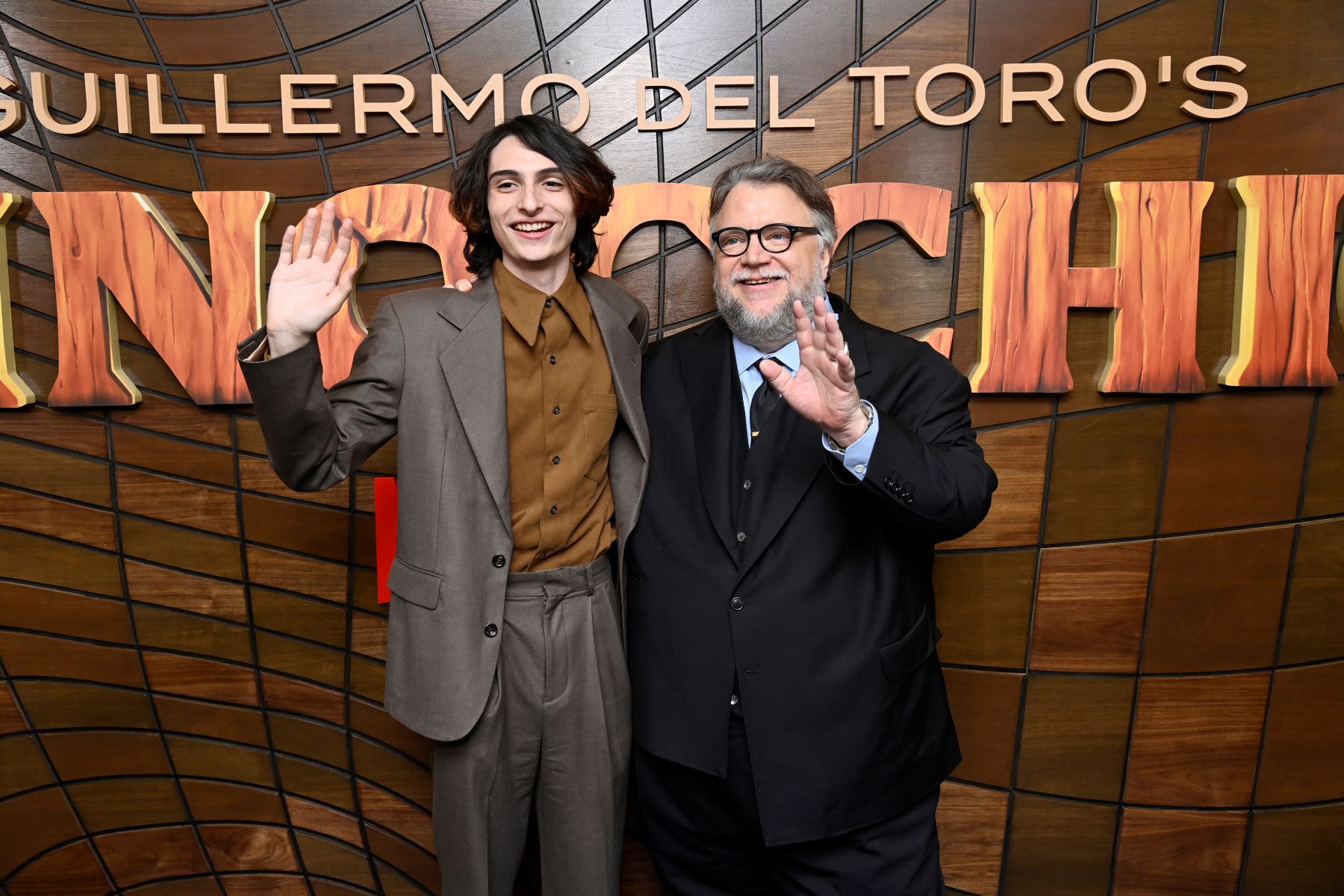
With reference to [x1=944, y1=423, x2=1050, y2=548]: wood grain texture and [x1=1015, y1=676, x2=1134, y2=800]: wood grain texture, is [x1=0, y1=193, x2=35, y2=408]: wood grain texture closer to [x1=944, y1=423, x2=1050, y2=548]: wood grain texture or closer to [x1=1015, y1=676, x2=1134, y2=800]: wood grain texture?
[x1=944, y1=423, x2=1050, y2=548]: wood grain texture

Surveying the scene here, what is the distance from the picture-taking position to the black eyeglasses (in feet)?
5.61

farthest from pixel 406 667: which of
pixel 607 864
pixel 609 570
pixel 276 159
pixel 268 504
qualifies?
pixel 276 159

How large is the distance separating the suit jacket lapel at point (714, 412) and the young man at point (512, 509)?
13cm

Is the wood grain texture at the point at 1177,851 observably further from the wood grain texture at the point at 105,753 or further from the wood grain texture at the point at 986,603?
the wood grain texture at the point at 105,753

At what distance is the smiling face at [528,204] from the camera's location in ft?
5.40

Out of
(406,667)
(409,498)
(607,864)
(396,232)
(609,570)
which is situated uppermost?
(396,232)

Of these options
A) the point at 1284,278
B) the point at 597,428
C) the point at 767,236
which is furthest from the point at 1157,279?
the point at 597,428

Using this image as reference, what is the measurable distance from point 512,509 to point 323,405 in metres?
0.41

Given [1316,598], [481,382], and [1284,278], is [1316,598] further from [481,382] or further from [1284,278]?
[481,382]

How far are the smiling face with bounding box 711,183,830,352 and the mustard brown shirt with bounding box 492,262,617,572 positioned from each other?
1.04ft

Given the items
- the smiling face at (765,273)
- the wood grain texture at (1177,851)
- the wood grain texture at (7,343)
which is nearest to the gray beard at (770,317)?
the smiling face at (765,273)

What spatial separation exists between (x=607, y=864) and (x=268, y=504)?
4.41ft

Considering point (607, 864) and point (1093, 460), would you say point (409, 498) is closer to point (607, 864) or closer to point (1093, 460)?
point (607, 864)

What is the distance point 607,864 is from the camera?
5.76 ft
